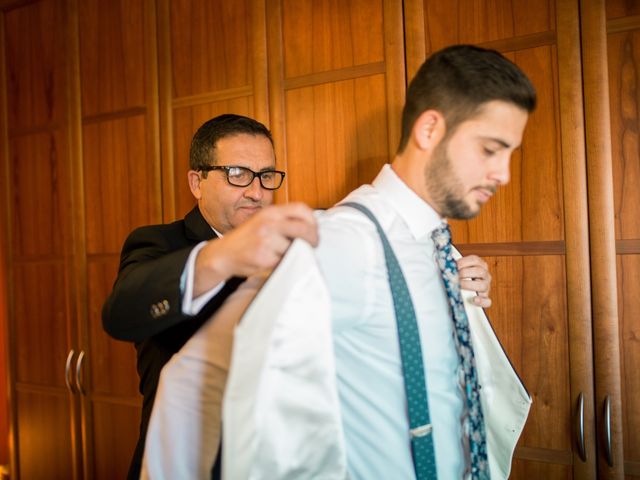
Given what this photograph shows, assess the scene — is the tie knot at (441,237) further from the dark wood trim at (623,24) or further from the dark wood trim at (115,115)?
the dark wood trim at (115,115)

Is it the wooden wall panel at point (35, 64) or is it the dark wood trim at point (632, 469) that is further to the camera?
the wooden wall panel at point (35, 64)

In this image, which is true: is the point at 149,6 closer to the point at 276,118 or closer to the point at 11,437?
the point at 276,118

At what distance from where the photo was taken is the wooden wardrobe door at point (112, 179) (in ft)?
7.03

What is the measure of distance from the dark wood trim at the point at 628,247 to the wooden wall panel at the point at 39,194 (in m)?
2.28

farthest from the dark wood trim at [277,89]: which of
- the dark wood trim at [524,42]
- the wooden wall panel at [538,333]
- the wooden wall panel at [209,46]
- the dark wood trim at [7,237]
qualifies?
the dark wood trim at [7,237]

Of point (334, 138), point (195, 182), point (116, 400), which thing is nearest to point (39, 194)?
point (116, 400)

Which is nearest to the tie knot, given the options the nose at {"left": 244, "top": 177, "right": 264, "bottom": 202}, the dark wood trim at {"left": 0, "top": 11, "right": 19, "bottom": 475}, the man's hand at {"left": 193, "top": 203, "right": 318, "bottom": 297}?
the man's hand at {"left": 193, "top": 203, "right": 318, "bottom": 297}

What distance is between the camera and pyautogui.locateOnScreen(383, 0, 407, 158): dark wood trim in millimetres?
1625

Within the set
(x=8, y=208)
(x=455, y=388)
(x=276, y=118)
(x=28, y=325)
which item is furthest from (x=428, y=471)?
(x=8, y=208)

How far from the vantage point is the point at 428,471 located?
0.88 m

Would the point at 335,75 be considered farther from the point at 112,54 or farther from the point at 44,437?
the point at 44,437

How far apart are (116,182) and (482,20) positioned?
166 cm

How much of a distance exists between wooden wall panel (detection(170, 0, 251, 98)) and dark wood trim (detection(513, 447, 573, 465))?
63.8 inches

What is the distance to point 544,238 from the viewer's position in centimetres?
146
